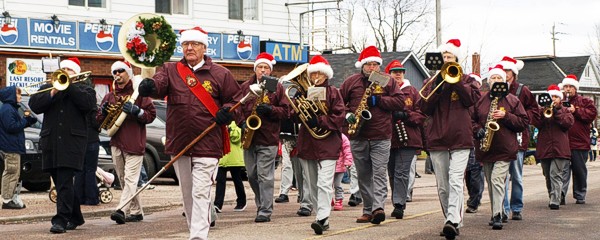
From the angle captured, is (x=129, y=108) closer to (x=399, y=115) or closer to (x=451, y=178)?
(x=451, y=178)

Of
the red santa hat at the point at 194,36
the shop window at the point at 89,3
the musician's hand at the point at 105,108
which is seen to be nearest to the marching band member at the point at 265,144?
the musician's hand at the point at 105,108

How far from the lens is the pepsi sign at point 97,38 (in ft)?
88.7

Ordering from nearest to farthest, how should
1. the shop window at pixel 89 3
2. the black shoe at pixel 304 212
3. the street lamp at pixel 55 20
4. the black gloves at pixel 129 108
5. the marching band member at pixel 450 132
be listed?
1. the black gloves at pixel 129 108
2. the marching band member at pixel 450 132
3. the black shoe at pixel 304 212
4. the street lamp at pixel 55 20
5. the shop window at pixel 89 3

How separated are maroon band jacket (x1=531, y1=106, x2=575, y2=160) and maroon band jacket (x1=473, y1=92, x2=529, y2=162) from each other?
310cm

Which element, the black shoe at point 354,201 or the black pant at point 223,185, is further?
the black shoe at point 354,201

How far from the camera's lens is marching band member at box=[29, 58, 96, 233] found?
38.9 feet

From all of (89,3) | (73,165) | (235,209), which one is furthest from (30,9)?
(73,165)

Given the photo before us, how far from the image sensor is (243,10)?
31859 mm

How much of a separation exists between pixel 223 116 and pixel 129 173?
3.59m

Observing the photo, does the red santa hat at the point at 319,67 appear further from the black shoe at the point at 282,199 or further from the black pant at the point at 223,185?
the black shoe at the point at 282,199

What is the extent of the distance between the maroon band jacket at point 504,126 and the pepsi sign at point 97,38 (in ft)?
51.5

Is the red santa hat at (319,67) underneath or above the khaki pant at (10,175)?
above

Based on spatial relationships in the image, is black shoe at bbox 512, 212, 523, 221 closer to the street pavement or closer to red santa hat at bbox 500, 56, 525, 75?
the street pavement

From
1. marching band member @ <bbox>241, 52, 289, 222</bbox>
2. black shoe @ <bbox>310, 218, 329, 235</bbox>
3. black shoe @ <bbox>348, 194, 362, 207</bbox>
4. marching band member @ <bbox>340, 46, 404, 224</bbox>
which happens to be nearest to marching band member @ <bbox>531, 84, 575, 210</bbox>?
black shoe @ <bbox>348, 194, 362, 207</bbox>
